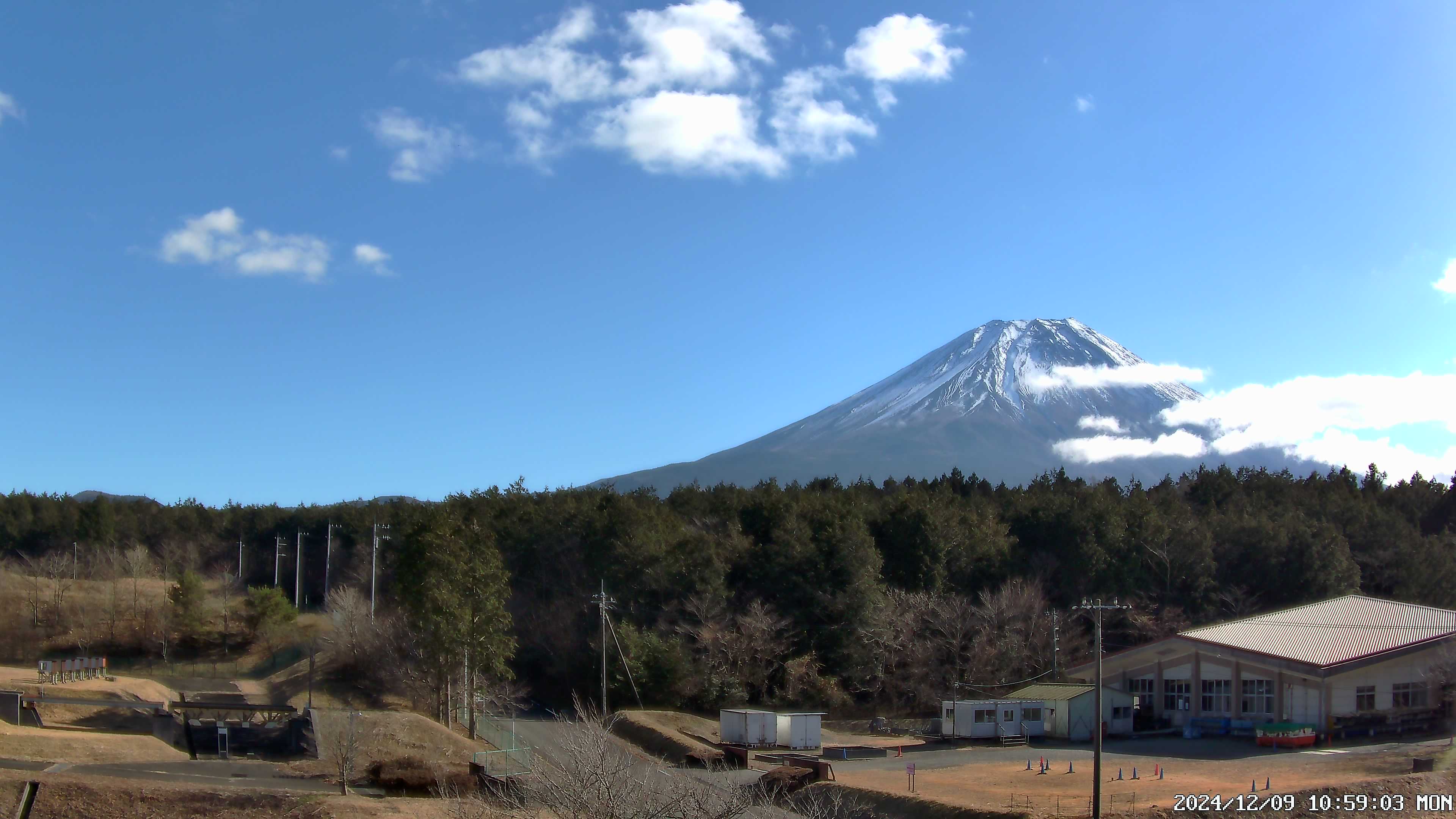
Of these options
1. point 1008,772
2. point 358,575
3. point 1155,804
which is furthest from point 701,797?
point 358,575

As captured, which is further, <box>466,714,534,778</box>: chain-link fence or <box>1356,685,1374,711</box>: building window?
<box>1356,685,1374,711</box>: building window

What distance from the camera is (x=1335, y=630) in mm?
42938

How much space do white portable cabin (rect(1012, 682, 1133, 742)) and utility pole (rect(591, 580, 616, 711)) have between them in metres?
15.9

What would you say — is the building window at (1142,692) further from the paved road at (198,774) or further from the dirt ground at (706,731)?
the paved road at (198,774)

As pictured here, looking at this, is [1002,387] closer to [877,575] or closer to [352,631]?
[877,575]

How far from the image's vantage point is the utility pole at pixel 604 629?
42625mm

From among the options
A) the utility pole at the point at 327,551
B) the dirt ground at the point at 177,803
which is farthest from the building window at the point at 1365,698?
the utility pole at the point at 327,551

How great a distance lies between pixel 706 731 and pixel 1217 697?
19.7 m

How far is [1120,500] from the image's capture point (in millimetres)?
64562

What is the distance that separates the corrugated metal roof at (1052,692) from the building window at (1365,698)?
347 inches

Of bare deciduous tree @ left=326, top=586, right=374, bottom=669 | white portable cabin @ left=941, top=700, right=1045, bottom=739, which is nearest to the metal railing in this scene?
bare deciduous tree @ left=326, top=586, right=374, bottom=669

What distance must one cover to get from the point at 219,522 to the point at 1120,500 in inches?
2591

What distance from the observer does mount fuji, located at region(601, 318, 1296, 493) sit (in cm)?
14688

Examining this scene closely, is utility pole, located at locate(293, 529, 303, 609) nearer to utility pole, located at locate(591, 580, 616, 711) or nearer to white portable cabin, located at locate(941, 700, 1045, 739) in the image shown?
utility pole, located at locate(591, 580, 616, 711)
